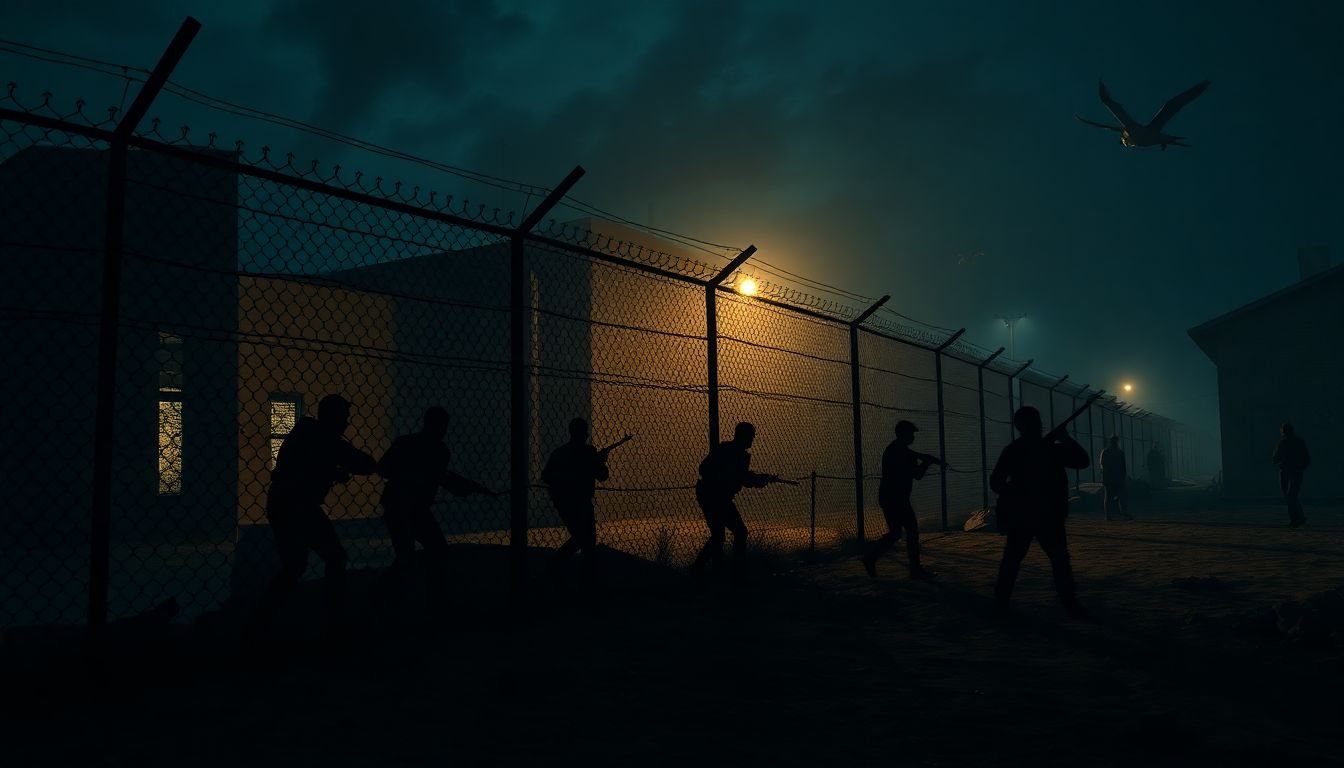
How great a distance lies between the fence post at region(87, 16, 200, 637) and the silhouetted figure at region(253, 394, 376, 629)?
2.39ft

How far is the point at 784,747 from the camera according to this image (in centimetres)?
337

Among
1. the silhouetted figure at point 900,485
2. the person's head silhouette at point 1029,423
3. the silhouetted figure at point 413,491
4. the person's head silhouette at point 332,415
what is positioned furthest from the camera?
the silhouetted figure at point 900,485

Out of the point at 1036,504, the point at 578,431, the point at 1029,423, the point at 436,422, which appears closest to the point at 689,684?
the point at 436,422

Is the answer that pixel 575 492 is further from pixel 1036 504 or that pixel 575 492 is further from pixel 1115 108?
pixel 1115 108

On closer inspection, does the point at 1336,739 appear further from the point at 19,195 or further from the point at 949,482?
the point at 949,482

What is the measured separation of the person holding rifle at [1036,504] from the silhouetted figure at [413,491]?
359 cm

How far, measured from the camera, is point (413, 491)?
5574 mm

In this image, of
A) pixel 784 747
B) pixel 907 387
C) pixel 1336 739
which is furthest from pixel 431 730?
pixel 907 387

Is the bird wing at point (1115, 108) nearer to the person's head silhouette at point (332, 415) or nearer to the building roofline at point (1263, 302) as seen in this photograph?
the building roofline at point (1263, 302)

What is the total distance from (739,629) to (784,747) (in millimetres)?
2436

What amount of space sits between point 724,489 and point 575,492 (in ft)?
4.75

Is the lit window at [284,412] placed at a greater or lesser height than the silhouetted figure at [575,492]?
greater

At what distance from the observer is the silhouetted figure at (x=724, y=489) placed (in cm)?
754

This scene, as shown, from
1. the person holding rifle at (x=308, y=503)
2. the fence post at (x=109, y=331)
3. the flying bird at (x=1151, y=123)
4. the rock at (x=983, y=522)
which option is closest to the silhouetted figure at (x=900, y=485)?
the person holding rifle at (x=308, y=503)
